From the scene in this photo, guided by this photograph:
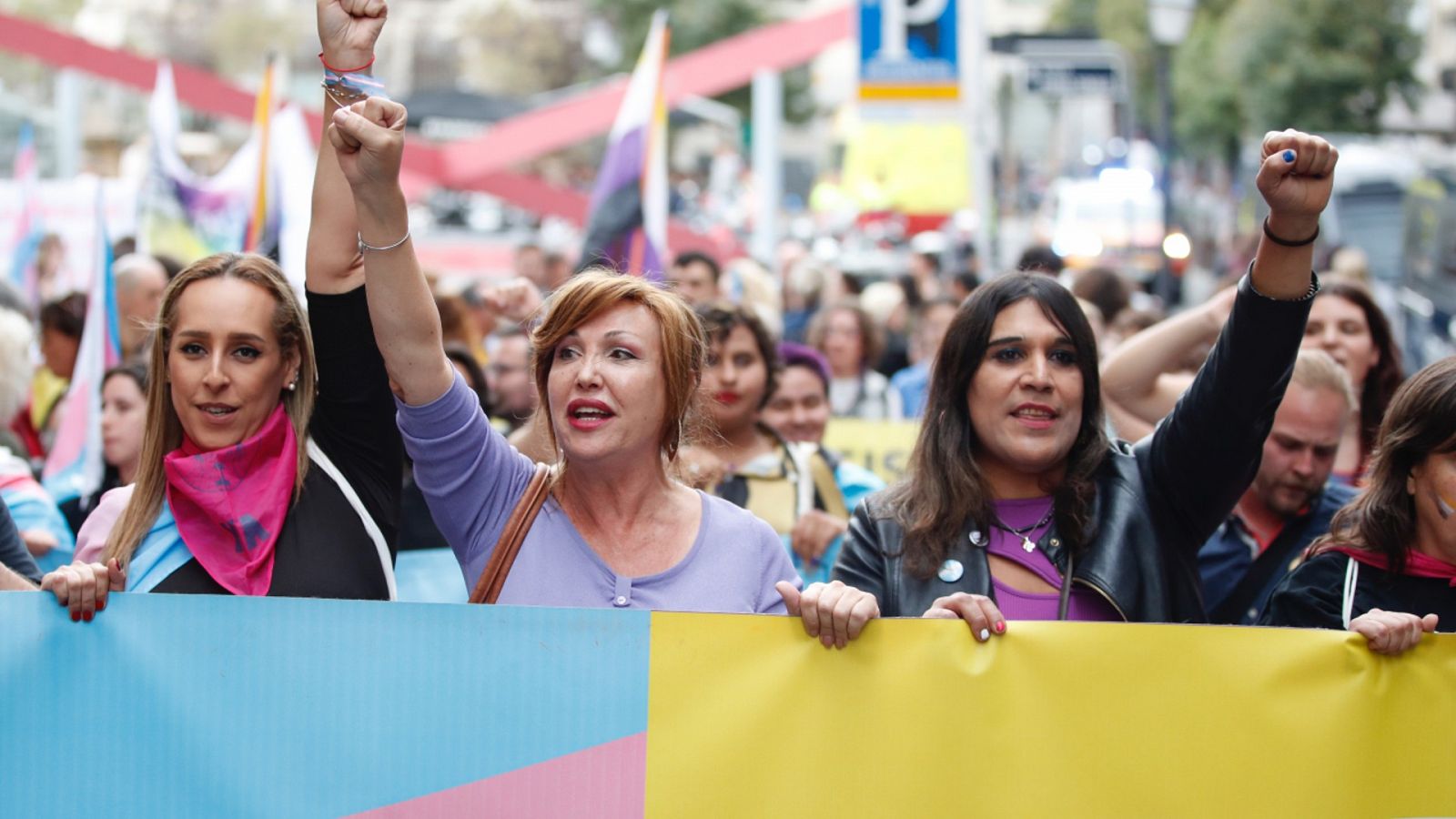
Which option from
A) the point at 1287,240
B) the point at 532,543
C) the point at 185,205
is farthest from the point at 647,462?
the point at 185,205

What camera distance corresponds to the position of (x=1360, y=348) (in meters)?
4.88

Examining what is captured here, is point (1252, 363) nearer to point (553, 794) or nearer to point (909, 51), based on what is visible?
point (553, 794)

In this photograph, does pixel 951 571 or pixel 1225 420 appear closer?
pixel 1225 420

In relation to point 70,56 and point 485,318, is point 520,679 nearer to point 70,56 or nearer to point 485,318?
point 485,318

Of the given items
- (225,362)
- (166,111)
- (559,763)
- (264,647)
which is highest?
(166,111)

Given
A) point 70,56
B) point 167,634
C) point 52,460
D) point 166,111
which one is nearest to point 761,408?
point 52,460

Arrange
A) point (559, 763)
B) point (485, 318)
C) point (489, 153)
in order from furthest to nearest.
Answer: point (489, 153), point (485, 318), point (559, 763)

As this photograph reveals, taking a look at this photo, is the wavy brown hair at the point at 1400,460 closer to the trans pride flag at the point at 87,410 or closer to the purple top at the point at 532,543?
the purple top at the point at 532,543

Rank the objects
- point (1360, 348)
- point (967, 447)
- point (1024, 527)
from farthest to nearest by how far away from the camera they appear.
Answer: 1. point (1360, 348)
2. point (967, 447)
3. point (1024, 527)

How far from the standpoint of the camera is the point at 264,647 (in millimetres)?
2816

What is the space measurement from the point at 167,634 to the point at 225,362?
0.50 metres

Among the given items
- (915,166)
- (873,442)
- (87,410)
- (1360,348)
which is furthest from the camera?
(915,166)

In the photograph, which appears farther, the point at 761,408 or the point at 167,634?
the point at 761,408

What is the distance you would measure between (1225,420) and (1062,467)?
1.19ft
